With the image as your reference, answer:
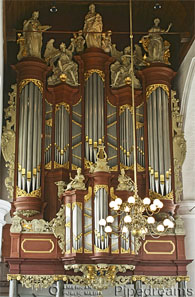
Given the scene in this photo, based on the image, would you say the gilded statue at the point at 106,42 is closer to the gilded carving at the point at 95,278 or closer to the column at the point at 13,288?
the gilded carving at the point at 95,278

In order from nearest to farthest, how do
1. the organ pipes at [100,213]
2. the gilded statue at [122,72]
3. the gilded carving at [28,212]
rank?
1. the organ pipes at [100,213]
2. the gilded carving at [28,212]
3. the gilded statue at [122,72]

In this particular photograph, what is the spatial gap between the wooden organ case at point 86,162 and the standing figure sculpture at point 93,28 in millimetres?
215

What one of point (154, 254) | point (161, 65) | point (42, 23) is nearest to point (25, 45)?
point (42, 23)

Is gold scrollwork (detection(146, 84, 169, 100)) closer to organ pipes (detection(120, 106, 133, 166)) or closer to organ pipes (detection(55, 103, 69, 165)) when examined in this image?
organ pipes (detection(120, 106, 133, 166))

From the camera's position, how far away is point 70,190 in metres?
13.9

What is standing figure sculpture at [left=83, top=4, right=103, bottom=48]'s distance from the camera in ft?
51.8

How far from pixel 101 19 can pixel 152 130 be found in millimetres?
2914

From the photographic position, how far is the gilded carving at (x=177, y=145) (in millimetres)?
15195

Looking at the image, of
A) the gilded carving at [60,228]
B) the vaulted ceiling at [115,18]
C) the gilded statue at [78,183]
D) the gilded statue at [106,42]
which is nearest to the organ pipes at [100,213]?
the gilded statue at [78,183]

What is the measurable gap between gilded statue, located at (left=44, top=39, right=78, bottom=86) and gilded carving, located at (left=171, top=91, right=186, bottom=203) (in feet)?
7.54

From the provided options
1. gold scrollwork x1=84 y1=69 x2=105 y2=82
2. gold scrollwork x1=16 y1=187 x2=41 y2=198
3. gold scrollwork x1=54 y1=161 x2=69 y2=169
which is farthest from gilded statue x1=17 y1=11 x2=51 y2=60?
gold scrollwork x1=16 y1=187 x2=41 y2=198

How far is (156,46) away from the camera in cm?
1595

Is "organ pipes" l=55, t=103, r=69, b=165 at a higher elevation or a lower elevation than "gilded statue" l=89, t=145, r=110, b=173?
higher

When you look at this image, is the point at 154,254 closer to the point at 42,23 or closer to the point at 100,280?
the point at 100,280
